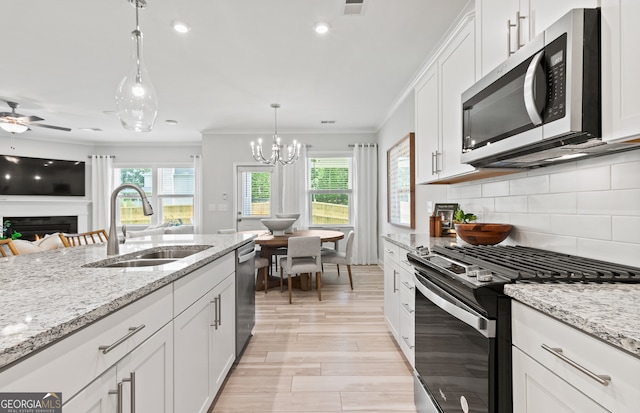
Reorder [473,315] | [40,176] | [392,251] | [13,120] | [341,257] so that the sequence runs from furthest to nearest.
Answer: [40,176]
[341,257]
[13,120]
[392,251]
[473,315]

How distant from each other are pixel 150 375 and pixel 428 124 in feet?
7.84

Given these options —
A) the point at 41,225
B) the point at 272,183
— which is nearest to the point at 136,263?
the point at 272,183

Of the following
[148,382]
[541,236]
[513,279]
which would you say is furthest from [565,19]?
[148,382]

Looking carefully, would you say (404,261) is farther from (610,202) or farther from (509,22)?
(509,22)

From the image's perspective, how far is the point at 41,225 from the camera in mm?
6543

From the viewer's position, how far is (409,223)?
13.3ft

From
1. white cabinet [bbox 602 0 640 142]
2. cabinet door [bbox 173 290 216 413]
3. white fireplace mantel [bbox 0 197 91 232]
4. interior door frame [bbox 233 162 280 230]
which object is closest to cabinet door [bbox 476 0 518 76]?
white cabinet [bbox 602 0 640 142]

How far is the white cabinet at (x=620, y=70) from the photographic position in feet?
2.95

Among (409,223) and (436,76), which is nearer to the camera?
(436,76)

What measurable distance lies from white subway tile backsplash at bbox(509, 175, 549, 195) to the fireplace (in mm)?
8205

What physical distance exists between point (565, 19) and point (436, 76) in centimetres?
139

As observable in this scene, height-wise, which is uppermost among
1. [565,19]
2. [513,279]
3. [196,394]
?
[565,19]

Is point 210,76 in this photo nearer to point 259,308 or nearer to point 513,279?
point 259,308

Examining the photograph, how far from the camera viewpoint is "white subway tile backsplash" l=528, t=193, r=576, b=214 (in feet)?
4.83
